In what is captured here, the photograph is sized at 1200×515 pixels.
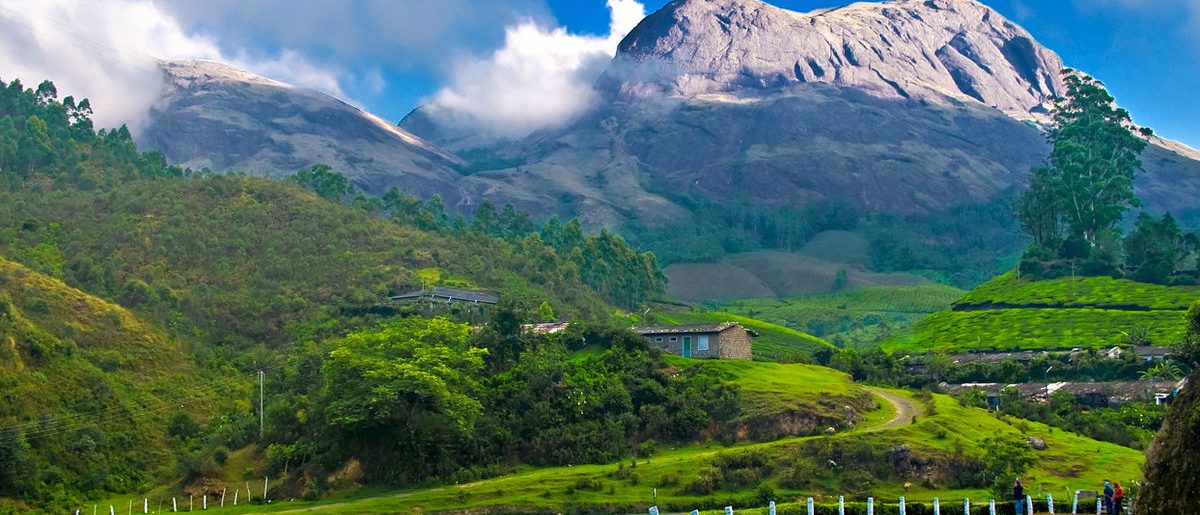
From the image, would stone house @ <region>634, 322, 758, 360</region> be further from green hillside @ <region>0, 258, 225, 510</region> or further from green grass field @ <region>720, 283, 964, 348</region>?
green grass field @ <region>720, 283, 964, 348</region>

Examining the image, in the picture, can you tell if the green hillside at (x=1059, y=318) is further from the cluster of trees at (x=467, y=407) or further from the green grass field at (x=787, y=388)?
the cluster of trees at (x=467, y=407)

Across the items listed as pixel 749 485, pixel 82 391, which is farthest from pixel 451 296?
pixel 749 485

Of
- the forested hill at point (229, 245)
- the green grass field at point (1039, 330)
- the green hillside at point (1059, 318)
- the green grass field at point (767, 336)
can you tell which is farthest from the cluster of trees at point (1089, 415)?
the forested hill at point (229, 245)

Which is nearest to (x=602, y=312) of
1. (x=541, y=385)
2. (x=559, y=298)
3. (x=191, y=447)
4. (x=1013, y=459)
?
(x=559, y=298)

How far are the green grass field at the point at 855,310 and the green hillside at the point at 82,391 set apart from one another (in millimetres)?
71374

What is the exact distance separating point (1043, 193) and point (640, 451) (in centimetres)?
7256

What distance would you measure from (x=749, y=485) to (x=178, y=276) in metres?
54.7

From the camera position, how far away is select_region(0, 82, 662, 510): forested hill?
6356cm

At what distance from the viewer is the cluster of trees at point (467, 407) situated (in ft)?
192

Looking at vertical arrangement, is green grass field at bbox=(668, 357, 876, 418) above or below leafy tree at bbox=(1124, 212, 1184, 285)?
below

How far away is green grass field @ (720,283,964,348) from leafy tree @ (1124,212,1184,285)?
2509cm

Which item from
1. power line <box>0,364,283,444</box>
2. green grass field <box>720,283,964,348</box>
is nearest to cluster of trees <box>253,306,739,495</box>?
power line <box>0,364,283,444</box>

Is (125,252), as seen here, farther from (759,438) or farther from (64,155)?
(759,438)

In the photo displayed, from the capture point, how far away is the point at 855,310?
155m
